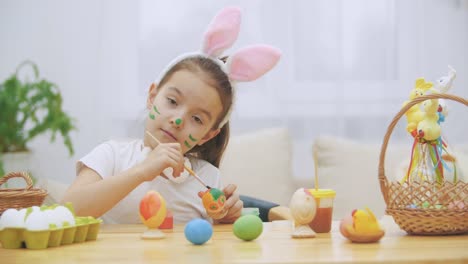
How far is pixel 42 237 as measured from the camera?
→ 102 centimetres

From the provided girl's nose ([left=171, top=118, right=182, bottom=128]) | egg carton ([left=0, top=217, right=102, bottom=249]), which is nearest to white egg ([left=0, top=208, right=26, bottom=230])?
egg carton ([left=0, top=217, right=102, bottom=249])

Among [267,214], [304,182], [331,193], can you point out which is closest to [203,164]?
[267,214]

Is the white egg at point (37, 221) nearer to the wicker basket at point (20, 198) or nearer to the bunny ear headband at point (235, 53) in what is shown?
the wicker basket at point (20, 198)

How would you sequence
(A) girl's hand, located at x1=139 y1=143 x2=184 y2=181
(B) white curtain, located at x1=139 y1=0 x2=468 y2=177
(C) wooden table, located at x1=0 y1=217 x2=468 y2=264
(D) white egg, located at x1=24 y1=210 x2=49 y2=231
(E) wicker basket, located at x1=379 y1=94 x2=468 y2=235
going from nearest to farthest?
1. (C) wooden table, located at x1=0 y1=217 x2=468 y2=264
2. (D) white egg, located at x1=24 y1=210 x2=49 y2=231
3. (E) wicker basket, located at x1=379 y1=94 x2=468 y2=235
4. (A) girl's hand, located at x1=139 y1=143 x2=184 y2=181
5. (B) white curtain, located at x1=139 y1=0 x2=468 y2=177

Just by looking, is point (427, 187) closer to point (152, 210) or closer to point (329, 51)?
point (152, 210)

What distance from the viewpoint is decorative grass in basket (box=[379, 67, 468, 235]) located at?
113 centimetres

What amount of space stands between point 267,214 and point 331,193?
25.3 inches

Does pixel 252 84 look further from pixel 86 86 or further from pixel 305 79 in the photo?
pixel 86 86

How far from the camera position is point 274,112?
2.89 meters

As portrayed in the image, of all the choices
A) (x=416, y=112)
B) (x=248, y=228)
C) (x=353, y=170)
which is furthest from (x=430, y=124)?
(x=353, y=170)

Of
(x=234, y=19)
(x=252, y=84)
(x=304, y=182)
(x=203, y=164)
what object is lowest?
(x=304, y=182)

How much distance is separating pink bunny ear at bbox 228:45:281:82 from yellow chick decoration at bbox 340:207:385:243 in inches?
19.3

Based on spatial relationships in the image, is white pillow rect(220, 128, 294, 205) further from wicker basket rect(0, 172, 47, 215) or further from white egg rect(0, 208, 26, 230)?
white egg rect(0, 208, 26, 230)

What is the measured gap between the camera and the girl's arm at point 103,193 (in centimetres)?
136
